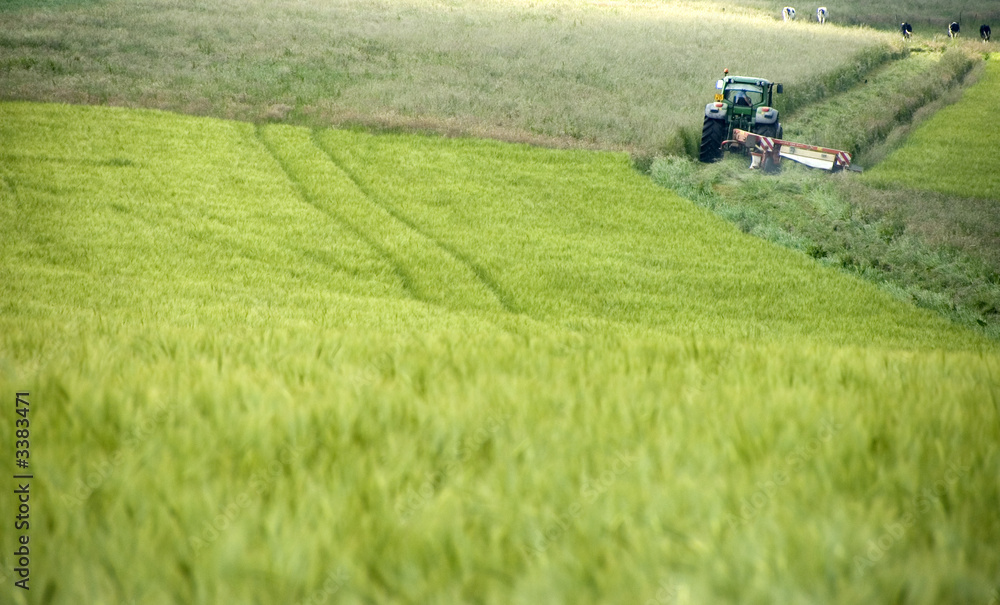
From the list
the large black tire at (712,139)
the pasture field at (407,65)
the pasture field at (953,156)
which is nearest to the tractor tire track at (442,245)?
the pasture field at (407,65)

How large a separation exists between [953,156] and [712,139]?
18.2 feet

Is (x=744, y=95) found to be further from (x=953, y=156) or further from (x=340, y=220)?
(x=340, y=220)

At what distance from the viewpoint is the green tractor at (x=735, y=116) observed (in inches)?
680

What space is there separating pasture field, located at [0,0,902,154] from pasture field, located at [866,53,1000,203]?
3742 millimetres

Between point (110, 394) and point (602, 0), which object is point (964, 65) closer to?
point (602, 0)

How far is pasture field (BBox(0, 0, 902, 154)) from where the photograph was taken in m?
17.9

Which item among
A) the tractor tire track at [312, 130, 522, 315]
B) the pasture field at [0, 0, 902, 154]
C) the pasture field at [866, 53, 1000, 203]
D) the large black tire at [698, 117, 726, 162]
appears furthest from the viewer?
the pasture field at [0, 0, 902, 154]

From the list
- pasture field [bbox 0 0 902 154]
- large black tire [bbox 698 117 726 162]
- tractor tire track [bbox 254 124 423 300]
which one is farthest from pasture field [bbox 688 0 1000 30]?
tractor tire track [bbox 254 124 423 300]

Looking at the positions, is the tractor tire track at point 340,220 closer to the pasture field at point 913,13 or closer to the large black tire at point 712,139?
the large black tire at point 712,139

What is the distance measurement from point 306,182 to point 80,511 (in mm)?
13534

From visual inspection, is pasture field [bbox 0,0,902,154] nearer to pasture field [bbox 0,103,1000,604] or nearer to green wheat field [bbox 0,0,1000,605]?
green wheat field [bbox 0,0,1000,605]

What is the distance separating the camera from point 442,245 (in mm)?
12508

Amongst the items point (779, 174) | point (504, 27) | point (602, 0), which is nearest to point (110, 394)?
point (779, 174)

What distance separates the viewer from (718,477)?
162 centimetres
